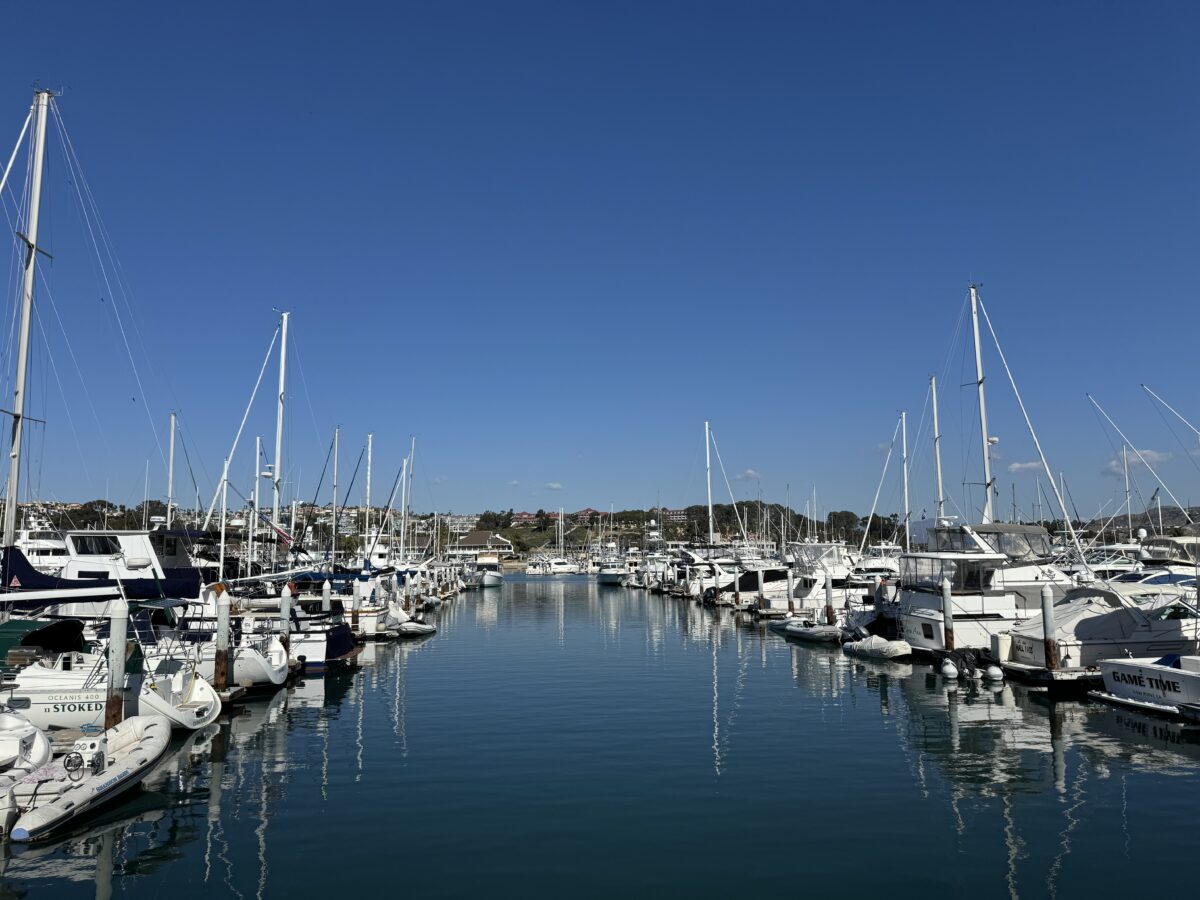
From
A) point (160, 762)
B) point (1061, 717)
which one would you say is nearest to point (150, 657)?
point (160, 762)

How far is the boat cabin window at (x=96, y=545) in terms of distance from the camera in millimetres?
Answer: 39156

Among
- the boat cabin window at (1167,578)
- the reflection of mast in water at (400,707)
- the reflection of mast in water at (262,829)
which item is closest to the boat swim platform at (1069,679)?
the boat cabin window at (1167,578)

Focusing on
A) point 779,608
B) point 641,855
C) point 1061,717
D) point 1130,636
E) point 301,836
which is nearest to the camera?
point 641,855

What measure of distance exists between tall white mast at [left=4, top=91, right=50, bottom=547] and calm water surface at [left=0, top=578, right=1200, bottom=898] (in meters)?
9.24

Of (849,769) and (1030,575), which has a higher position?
(1030,575)

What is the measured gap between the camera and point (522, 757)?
22.5 meters

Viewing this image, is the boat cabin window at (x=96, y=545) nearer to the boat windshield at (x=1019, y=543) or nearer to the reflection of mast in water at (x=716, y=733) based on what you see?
the reflection of mast in water at (x=716, y=733)

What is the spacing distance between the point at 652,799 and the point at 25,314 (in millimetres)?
23679

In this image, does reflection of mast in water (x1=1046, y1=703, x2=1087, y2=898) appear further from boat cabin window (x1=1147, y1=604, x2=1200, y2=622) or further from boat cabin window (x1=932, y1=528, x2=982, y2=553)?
boat cabin window (x1=932, y1=528, x2=982, y2=553)

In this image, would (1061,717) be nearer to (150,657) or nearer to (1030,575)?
(1030,575)

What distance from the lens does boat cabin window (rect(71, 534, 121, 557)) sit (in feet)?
128

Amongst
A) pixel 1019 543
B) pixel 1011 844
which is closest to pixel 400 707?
pixel 1011 844

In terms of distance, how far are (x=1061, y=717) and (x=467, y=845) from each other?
19.9 metres

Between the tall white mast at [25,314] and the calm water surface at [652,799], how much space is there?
924 cm
